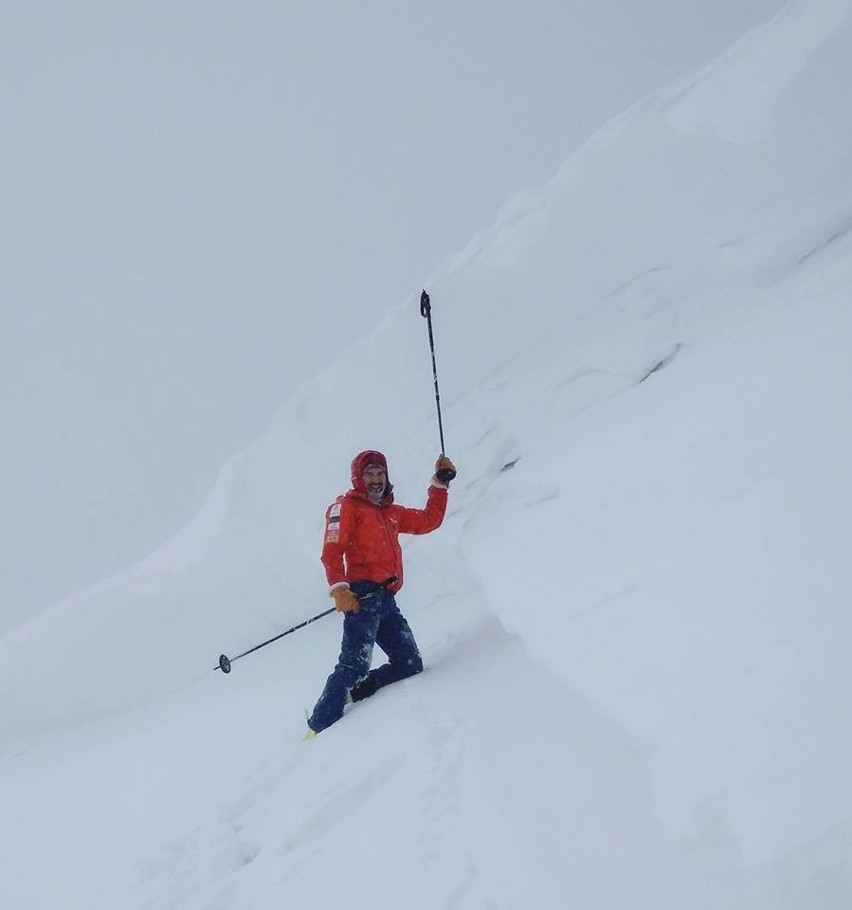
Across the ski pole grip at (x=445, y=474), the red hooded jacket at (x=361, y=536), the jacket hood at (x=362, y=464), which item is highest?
the jacket hood at (x=362, y=464)

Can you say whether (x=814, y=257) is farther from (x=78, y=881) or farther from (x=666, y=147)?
(x=78, y=881)

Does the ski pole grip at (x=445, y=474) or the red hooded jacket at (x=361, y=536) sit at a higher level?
the ski pole grip at (x=445, y=474)

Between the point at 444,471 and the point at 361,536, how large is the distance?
1.99 ft

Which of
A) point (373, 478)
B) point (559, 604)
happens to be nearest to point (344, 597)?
point (373, 478)

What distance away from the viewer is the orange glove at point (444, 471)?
158 inches

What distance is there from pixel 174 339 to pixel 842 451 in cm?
4544

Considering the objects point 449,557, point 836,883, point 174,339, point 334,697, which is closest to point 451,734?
point 334,697

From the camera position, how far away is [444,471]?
404 centimetres

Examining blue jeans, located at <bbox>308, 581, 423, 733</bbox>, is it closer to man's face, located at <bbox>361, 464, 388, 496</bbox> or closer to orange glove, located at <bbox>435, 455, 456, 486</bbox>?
man's face, located at <bbox>361, 464, 388, 496</bbox>

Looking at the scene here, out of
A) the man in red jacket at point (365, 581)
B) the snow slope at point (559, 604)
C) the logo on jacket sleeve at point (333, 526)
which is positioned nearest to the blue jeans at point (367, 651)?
the man in red jacket at point (365, 581)

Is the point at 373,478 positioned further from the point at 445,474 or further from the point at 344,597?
the point at 344,597

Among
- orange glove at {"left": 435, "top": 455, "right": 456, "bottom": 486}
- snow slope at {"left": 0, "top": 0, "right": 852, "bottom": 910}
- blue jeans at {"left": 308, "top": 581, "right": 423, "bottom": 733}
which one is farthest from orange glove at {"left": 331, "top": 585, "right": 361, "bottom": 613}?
orange glove at {"left": 435, "top": 455, "right": 456, "bottom": 486}

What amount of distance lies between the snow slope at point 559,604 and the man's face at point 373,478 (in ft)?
2.19

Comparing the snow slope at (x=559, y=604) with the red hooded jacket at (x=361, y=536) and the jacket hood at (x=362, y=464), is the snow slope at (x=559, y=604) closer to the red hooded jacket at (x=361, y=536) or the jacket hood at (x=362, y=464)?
the red hooded jacket at (x=361, y=536)
